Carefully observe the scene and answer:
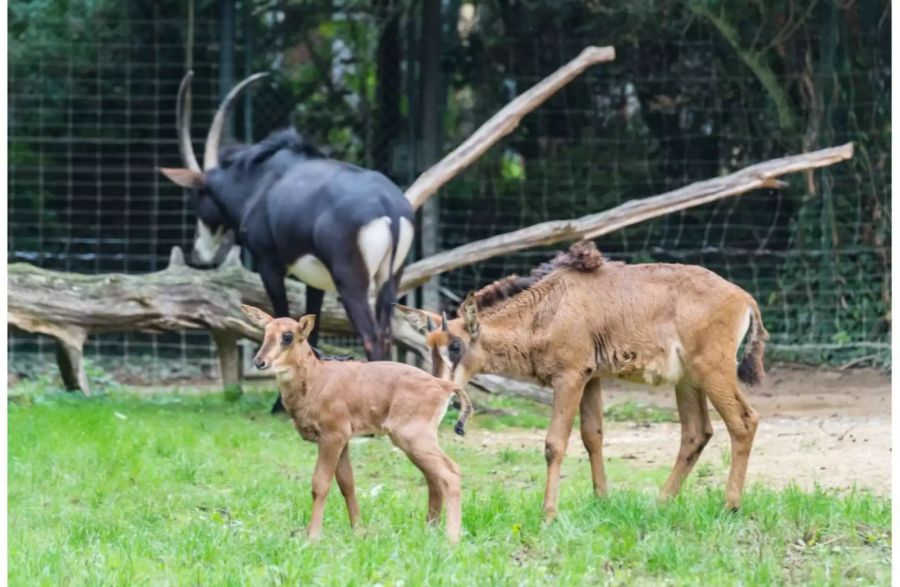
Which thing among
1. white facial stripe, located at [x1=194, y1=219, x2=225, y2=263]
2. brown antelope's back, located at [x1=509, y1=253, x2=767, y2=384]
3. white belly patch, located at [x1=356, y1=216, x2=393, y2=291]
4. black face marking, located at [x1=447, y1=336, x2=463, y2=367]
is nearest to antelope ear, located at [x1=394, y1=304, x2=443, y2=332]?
black face marking, located at [x1=447, y1=336, x2=463, y2=367]

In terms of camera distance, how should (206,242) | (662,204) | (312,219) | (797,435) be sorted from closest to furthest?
(797,435) → (312,219) → (662,204) → (206,242)

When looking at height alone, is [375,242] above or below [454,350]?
above

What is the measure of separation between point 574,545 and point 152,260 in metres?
8.91

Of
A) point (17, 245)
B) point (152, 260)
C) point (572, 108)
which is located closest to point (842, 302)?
point (572, 108)

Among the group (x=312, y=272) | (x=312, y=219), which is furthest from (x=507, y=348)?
(x=312, y=272)

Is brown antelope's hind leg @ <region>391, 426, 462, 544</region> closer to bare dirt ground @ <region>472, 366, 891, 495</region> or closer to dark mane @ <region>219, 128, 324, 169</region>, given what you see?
bare dirt ground @ <region>472, 366, 891, 495</region>

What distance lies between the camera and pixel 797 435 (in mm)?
9430

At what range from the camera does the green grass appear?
5.18m

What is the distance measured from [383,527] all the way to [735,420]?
5.31 feet

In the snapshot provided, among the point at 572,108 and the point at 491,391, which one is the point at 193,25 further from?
the point at 491,391

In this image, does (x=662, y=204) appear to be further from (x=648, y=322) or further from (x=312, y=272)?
(x=648, y=322)

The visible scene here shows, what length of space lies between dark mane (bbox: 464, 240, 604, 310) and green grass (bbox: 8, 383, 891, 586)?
897mm

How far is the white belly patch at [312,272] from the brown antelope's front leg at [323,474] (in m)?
3.98

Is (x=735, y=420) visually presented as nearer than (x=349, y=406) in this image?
No
